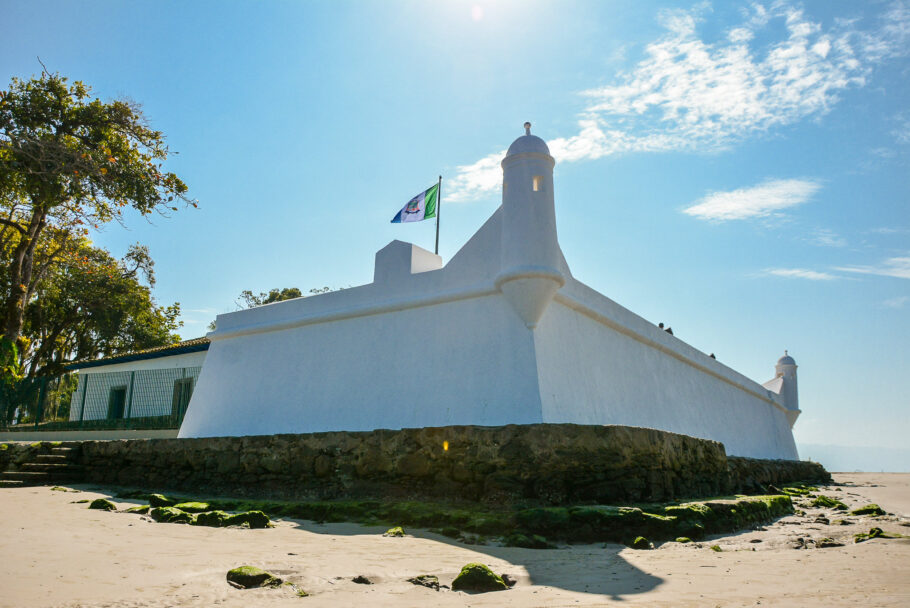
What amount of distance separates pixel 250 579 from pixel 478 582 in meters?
1.54

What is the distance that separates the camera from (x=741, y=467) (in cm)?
1363

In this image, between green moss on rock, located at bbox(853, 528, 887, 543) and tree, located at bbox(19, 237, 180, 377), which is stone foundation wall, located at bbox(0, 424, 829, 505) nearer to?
green moss on rock, located at bbox(853, 528, 887, 543)

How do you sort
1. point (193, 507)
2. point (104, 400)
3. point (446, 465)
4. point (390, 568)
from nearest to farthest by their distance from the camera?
point (390, 568) < point (193, 507) < point (446, 465) < point (104, 400)

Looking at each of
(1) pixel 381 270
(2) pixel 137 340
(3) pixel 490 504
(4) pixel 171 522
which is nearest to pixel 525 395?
(3) pixel 490 504

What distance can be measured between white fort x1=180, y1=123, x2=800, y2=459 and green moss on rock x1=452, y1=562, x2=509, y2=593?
4589 millimetres

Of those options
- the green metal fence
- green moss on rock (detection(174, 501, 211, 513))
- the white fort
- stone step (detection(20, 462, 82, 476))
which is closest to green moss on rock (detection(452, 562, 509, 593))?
the white fort

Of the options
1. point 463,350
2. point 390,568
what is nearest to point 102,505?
point 463,350

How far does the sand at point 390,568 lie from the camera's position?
3.86 m

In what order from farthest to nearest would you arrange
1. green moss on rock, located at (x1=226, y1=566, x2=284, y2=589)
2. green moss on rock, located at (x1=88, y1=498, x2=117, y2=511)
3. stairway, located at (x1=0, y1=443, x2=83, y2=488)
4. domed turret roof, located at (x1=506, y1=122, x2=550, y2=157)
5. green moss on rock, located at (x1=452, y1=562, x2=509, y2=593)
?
stairway, located at (x1=0, y1=443, x2=83, y2=488), domed turret roof, located at (x1=506, y1=122, x2=550, y2=157), green moss on rock, located at (x1=88, y1=498, x2=117, y2=511), green moss on rock, located at (x1=452, y1=562, x2=509, y2=593), green moss on rock, located at (x1=226, y1=566, x2=284, y2=589)

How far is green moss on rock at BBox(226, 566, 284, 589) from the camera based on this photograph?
13.8 feet

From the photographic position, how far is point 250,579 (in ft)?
13.8

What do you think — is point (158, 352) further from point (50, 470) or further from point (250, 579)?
point (250, 579)

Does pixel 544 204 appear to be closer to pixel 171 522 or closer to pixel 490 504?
pixel 490 504

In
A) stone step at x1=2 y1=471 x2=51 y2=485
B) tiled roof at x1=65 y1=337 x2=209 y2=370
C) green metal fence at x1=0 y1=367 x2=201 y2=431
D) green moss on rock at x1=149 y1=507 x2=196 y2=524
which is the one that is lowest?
green moss on rock at x1=149 y1=507 x2=196 y2=524
